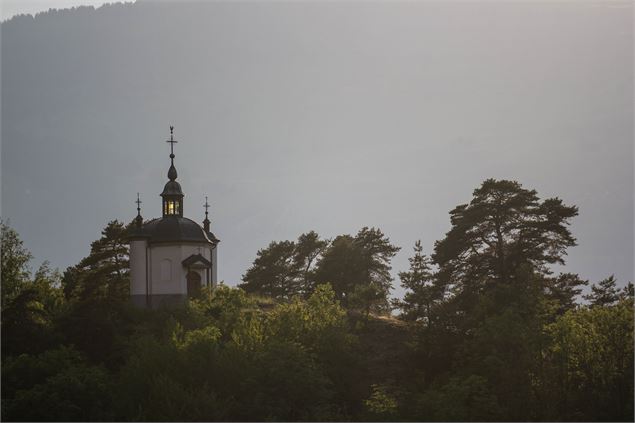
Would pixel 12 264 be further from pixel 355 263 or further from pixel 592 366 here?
pixel 592 366

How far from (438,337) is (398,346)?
11.5 feet

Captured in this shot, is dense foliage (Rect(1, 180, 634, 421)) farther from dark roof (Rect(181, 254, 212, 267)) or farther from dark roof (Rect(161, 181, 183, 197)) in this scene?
dark roof (Rect(161, 181, 183, 197))

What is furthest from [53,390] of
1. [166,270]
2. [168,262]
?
[168,262]

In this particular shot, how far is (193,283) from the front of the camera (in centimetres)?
6353

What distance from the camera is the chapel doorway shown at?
208 ft

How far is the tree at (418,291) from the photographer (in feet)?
188

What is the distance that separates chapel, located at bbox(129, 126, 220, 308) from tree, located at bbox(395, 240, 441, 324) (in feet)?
43.7

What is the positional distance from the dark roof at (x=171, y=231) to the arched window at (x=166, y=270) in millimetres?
1380

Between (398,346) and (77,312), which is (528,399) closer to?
(398,346)

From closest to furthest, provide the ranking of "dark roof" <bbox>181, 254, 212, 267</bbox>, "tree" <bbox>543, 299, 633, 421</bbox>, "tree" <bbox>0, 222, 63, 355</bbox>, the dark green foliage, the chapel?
1. the dark green foliage
2. "tree" <bbox>543, 299, 633, 421</bbox>
3. "tree" <bbox>0, 222, 63, 355</bbox>
4. the chapel
5. "dark roof" <bbox>181, 254, 212, 267</bbox>

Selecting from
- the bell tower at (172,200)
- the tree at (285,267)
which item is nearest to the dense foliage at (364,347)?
the bell tower at (172,200)

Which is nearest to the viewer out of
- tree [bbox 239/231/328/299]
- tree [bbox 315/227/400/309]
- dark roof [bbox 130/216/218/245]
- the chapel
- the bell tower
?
the chapel

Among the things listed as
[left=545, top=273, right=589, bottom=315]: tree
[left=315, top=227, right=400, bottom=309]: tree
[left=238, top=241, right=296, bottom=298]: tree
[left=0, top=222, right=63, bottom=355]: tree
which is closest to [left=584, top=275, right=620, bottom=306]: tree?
[left=545, top=273, right=589, bottom=315]: tree

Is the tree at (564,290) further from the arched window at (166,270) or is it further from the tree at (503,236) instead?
the arched window at (166,270)
